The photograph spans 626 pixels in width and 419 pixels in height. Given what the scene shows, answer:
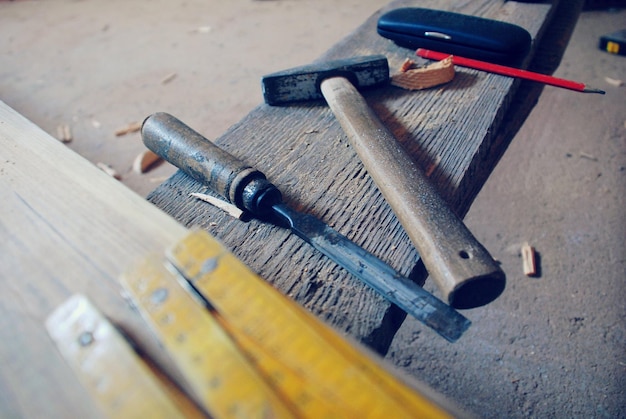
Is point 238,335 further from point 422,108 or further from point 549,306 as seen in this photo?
point 549,306

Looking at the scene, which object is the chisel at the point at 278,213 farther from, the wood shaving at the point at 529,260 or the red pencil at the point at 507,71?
the wood shaving at the point at 529,260

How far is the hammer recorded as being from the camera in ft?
1.90

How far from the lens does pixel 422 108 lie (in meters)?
0.97

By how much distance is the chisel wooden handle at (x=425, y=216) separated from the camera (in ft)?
1.88

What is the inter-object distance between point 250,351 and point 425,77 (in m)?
0.81

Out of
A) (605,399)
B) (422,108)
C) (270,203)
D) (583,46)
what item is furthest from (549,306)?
(583,46)

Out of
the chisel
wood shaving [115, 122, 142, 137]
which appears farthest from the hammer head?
wood shaving [115, 122, 142, 137]

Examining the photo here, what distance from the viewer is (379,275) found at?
23.8 inches

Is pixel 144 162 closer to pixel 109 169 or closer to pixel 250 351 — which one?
pixel 109 169

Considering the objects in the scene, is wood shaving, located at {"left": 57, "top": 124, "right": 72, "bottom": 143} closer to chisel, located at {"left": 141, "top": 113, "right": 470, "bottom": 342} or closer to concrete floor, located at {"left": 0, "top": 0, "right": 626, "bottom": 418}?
concrete floor, located at {"left": 0, "top": 0, "right": 626, "bottom": 418}

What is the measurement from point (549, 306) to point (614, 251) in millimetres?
381

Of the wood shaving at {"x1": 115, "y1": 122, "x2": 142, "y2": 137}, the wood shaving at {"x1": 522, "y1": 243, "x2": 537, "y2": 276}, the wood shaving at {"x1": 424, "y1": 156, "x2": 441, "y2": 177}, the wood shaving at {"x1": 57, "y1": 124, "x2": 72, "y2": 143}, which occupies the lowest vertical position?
the wood shaving at {"x1": 522, "y1": 243, "x2": 537, "y2": 276}

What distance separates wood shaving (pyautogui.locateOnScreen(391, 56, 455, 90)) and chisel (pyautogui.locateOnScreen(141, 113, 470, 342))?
1.63ft

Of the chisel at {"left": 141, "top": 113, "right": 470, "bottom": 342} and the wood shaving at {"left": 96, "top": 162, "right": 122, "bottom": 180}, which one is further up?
the chisel at {"left": 141, "top": 113, "right": 470, "bottom": 342}
